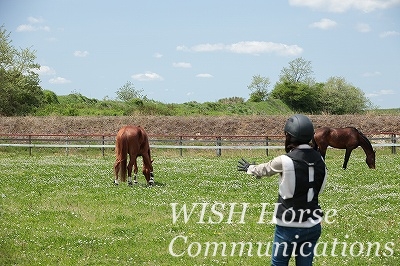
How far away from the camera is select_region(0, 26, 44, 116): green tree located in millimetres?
51250

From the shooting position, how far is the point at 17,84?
51.9 meters

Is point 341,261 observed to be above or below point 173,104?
below

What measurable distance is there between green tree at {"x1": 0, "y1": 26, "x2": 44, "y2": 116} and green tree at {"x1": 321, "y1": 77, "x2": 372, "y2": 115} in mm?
40531

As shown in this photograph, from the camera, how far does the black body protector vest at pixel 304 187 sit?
563 cm

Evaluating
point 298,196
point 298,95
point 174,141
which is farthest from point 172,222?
point 298,95

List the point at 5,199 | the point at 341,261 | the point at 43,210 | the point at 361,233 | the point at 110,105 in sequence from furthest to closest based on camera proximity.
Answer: the point at 110,105 < the point at 5,199 < the point at 43,210 < the point at 361,233 < the point at 341,261

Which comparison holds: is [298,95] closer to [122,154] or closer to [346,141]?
[346,141]

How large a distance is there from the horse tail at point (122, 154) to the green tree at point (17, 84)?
37160mm

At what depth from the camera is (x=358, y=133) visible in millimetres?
21859

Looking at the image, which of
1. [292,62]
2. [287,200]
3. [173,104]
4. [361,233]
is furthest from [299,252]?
[292,62]

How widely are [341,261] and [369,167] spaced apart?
1418 cm

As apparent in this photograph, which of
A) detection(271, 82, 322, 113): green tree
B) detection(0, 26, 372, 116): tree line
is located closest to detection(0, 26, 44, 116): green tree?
detection(0, 26, 372, 116): tree line

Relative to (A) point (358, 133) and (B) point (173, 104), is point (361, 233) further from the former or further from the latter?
(B) point (173, 104)

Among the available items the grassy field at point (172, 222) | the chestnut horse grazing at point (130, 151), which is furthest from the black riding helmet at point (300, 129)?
the chestnut horse grazing at point (130, 151)
